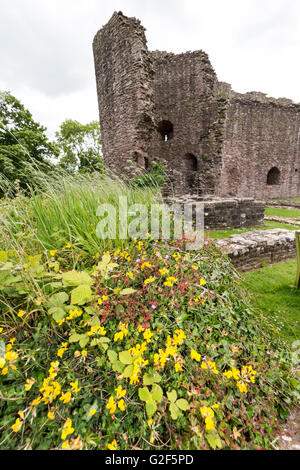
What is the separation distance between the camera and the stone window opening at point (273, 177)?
51.8 feet

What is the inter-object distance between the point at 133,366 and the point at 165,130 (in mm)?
14894

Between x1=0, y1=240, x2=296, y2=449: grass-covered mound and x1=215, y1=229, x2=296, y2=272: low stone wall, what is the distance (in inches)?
70.2

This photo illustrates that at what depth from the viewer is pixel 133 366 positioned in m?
0.95

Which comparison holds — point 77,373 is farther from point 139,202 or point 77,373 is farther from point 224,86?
point 224,86

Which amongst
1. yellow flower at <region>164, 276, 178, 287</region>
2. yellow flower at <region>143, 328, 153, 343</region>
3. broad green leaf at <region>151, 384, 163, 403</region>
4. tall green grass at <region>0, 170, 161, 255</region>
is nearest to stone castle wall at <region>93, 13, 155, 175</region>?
tall green grass at <region>0, 170, 161, 255</region>

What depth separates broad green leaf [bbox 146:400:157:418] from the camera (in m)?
0.84

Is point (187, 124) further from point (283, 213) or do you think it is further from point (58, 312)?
point (58, 312)

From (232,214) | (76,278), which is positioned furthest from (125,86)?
(76,278)

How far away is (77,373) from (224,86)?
19174 millimetres

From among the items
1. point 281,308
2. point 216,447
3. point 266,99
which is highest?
point 266,99

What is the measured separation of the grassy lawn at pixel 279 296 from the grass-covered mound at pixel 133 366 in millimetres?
726
